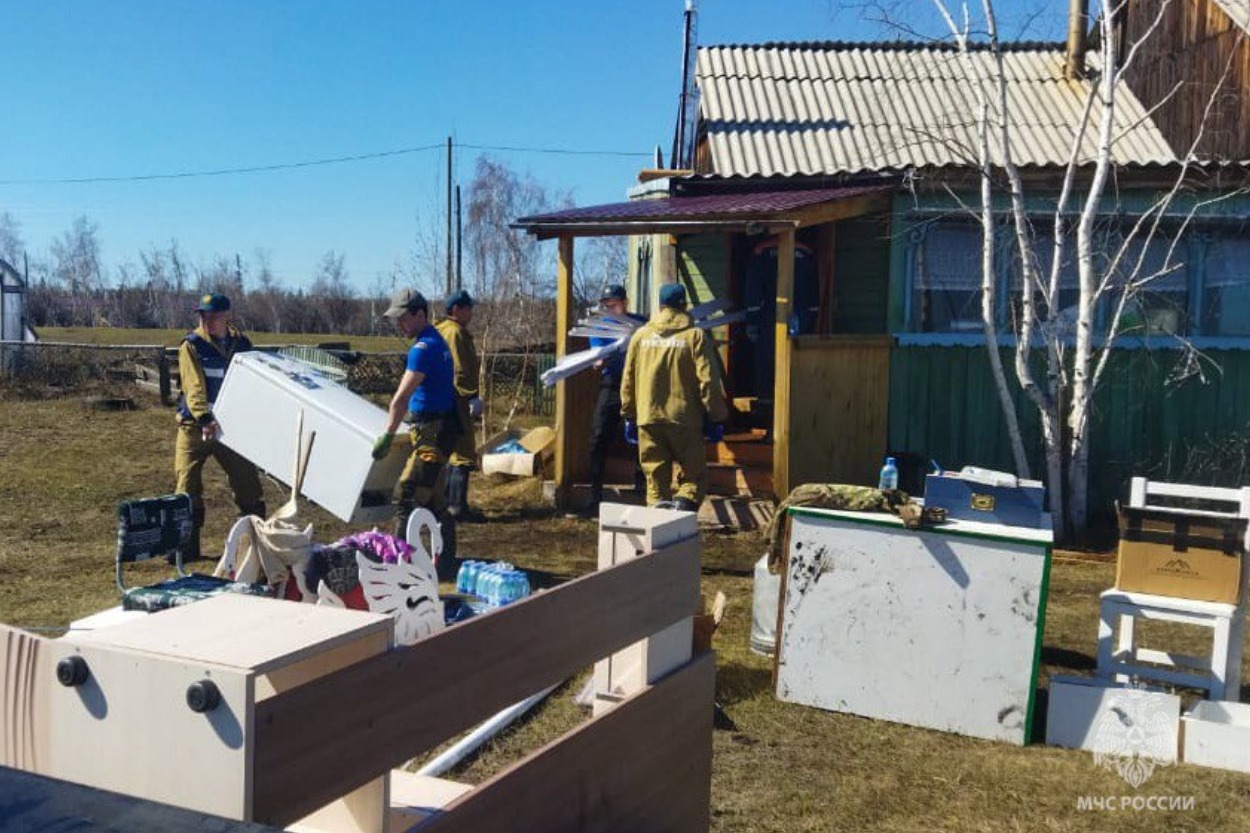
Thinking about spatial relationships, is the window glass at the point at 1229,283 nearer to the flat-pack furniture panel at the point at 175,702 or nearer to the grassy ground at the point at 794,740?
the grassy ground at the point at 794,740

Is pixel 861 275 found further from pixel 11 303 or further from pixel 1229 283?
pixel 11 303

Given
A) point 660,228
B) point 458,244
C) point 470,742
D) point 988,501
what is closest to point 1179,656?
point 988,501

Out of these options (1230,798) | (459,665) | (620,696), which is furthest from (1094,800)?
(459,665)

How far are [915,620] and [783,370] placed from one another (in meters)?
4.23

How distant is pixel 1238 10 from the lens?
10.5 meters

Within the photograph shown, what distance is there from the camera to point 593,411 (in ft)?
32.9

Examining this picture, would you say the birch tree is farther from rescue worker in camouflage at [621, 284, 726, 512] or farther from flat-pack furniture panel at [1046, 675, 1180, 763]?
flat-pack furniture panel at [1046, 675, 1180, 763]

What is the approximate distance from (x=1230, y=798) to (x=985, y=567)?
1.22 m

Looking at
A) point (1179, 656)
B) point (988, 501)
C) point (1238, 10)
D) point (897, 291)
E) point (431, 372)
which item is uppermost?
point (1238, 10)

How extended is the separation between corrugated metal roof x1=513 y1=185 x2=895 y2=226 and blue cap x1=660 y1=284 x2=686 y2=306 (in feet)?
4.12

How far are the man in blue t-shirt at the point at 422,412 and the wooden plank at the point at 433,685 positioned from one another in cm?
457

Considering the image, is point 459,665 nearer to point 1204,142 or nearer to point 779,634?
point 779,634

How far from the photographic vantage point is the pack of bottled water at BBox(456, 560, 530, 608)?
6.15 meters

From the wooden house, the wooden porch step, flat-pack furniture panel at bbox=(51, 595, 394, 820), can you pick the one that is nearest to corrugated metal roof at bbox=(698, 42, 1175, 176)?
the wooden house
